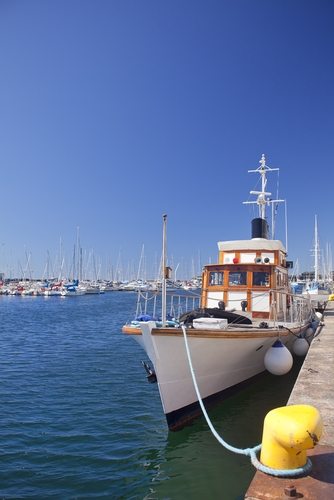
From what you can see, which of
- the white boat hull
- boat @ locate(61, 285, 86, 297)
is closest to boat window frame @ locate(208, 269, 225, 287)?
the white boat hull

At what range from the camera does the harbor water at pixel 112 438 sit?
5.93m

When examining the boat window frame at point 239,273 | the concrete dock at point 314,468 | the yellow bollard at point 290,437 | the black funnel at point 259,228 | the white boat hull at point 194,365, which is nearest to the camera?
the concrete dock at point 314,468

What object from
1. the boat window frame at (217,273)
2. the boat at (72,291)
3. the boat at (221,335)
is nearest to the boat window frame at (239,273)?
the boat at (221,335)

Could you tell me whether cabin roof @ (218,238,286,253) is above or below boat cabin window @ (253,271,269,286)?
above

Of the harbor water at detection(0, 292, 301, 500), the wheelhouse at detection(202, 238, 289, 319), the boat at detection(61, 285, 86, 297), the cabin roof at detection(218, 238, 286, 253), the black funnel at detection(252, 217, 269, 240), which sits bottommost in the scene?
the harbor water at detection(0, 292, 301, 500)

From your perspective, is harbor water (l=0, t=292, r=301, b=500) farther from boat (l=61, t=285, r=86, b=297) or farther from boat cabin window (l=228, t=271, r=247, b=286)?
boat (l=61, t=285, r=86, b=297)

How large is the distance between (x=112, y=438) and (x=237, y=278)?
236 inches

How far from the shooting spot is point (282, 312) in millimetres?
12656

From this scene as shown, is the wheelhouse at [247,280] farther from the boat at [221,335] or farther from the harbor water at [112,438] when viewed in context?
the harbor water at [112,438]

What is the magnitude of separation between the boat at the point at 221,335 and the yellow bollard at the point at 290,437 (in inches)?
120

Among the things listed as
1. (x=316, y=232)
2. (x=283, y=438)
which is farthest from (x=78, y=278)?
(x=283, y=438)

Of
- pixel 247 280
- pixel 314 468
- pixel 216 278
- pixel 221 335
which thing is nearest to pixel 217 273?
pixel 216 278

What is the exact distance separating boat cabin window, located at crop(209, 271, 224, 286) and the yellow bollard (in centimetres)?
828

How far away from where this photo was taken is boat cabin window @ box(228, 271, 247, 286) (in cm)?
1154
